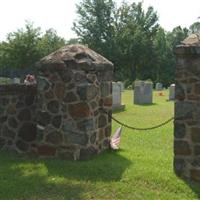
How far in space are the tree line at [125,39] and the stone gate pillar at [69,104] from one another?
40.9m

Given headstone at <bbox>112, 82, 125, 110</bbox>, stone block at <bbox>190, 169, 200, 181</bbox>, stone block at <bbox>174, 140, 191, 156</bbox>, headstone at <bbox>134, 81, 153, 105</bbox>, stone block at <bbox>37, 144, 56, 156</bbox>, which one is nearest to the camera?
stone block at <bbox>190, 169, 200, 181</bbox>

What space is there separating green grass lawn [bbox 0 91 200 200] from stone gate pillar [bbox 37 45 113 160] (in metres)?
0.30

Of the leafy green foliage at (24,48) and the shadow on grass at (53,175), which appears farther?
the leafy green foliage at (24,48)

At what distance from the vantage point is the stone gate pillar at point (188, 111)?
7.18m

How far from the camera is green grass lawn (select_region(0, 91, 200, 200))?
6652 mm

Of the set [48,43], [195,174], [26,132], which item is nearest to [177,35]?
[48,43]

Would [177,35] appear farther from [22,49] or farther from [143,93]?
[143,93]

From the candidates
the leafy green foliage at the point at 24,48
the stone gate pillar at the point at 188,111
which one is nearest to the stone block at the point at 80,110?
the stone gate pillar at the point at 188,111

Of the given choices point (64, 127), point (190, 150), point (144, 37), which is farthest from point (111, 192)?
point (144, 37)

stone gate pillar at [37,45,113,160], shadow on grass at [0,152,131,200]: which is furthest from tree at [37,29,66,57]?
shadow on grass at [0,152,131,200]

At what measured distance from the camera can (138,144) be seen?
1081 centimetres

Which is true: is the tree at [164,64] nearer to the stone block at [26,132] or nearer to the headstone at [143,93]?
the headstone at [143,93]

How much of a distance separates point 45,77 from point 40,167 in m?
1.71

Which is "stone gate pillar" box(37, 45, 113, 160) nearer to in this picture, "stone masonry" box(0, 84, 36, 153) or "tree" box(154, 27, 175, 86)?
"stone masonry" box(0, 84, 36, 153)
